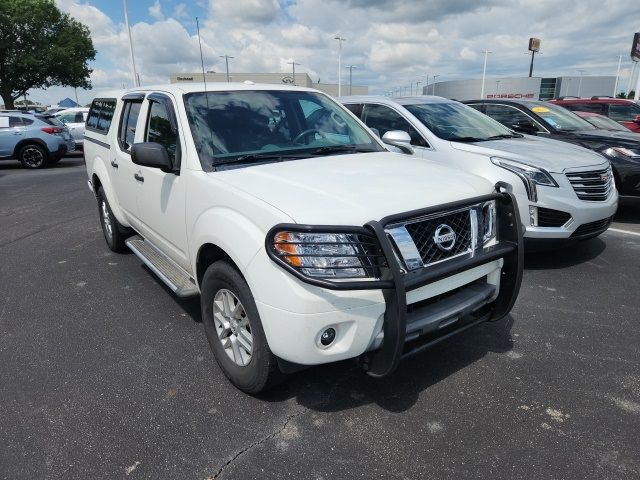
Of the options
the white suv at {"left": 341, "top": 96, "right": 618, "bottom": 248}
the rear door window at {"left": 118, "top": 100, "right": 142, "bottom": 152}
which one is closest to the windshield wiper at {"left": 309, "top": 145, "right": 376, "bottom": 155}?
the white suv at {"left": 341, "top": 96, "right": 618, "bottom": 248}

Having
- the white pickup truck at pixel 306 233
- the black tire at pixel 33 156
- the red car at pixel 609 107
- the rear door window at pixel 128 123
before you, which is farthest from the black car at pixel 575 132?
the black tire at pixel 33 156

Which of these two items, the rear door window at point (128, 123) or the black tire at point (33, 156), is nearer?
the rear door window at point (128, 123)

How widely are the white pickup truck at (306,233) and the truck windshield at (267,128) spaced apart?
1cm

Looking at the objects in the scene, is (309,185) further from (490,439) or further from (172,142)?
(490,439)

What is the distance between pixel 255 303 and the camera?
2.40m

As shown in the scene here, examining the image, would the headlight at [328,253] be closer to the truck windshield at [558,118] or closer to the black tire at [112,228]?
the black tire at [112,228]

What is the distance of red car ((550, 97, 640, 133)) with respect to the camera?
11430 mm

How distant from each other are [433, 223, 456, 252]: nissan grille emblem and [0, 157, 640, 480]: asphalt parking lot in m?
0.97

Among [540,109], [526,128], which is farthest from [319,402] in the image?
[540,109]

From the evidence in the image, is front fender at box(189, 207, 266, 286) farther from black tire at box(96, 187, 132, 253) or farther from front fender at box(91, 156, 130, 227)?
black tire at box(96, 187, 132, 253)

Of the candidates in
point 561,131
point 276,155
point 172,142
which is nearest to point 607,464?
point 276,155

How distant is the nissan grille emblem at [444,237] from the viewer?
2.47m

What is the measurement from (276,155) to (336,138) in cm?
66

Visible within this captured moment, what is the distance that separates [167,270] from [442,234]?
2.24 metres
